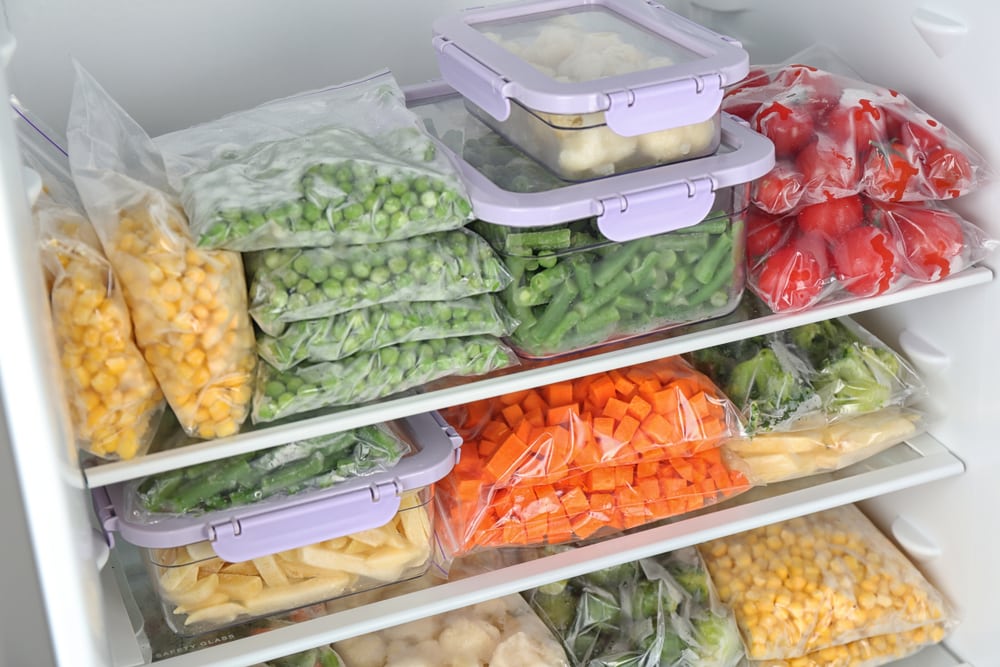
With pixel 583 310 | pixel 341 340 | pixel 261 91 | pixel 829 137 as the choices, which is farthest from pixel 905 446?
pixel 261 91

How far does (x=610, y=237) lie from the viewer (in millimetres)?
1200

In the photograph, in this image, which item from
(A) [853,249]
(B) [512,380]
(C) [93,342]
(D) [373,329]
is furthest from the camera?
(A) [853,249]

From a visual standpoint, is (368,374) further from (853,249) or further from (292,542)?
(853,249)

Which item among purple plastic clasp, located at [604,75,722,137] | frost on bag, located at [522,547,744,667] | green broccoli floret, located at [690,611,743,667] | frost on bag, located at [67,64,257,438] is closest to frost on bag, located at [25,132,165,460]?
frost on bag, located at [67,64,257,438]

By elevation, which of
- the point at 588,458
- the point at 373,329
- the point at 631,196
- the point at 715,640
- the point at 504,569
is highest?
the point at 631,196

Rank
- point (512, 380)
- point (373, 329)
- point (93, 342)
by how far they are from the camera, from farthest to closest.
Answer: point (512, 380) < point (373, 329) < point (93, 342)

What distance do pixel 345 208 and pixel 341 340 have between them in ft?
0.46

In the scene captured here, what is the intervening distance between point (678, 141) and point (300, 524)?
0.62 metres

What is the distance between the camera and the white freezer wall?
1374mm

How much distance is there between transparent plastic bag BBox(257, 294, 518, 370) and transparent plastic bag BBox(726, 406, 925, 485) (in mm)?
466

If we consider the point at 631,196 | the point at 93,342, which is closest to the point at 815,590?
the point at 631,196

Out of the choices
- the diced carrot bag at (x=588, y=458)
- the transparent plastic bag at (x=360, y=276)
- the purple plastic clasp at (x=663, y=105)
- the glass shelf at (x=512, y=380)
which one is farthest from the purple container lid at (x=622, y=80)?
the diced carrot bag at (x=588, y=458)

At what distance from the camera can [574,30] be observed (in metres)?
1.34

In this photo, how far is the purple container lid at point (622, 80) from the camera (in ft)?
3.75
